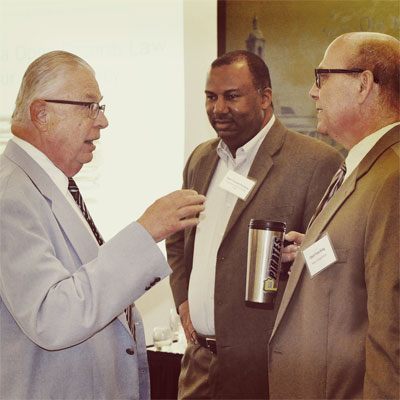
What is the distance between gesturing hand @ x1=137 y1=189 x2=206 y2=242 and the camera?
1.55m

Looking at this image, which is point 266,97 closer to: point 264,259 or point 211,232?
point 211,232

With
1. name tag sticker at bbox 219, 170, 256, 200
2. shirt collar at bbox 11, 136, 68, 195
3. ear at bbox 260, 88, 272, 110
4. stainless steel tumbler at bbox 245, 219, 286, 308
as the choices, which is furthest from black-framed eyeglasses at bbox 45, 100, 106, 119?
ear at bbox 260, 88, 272, 110

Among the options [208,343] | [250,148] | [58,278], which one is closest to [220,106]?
[250,148]

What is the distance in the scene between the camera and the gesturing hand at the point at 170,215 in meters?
1.55

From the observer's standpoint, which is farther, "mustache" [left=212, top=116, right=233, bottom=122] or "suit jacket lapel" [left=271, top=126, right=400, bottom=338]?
"mustache" [left=212, top=116, right=233, bottom=122]

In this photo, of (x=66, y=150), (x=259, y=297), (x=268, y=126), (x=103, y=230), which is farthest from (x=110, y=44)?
(x=259, y=297)

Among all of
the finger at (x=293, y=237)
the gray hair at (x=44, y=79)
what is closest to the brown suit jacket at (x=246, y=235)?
the finger at (x=293, y=237)

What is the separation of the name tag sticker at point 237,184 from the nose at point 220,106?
328mm

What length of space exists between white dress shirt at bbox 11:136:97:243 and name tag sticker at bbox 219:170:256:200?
1.06 meters

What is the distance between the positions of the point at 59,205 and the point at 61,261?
172 millimetres

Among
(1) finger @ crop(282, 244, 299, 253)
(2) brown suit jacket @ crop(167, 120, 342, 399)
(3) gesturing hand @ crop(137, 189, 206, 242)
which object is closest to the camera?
(3) gesturing hand @ crop(137, 189, 206, 242)

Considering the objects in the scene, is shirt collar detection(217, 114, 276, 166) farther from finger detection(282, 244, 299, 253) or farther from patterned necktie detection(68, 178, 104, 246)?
patterned necktie detection(68, 178, 104, 246)

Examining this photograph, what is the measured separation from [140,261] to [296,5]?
125 inches

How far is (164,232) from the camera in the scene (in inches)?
61.2
